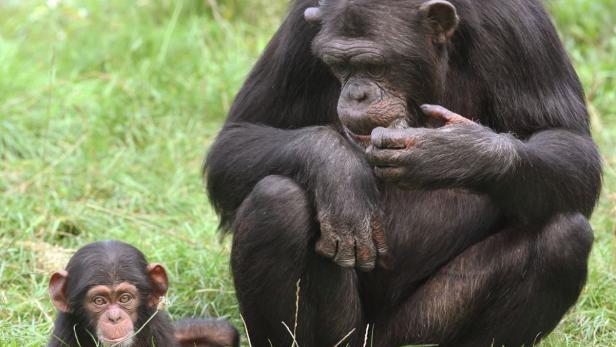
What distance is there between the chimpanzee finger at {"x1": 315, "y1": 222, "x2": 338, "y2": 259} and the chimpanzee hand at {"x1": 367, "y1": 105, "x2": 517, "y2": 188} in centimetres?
42

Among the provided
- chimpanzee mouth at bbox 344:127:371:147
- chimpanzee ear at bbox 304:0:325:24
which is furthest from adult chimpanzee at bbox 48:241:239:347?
chimpanzee ear at bbox 304:0:325:24

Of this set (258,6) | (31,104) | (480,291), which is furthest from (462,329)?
(258,6)

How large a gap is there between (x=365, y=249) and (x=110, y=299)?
4.98ft

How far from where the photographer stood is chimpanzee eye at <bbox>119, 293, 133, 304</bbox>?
6781mm

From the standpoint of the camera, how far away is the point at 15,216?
937 cm

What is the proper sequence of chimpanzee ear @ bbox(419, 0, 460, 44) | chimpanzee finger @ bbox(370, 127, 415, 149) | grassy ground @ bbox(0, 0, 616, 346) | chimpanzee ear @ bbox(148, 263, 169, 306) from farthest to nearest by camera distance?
grassy ground @ bbox(0, 0, 616, 346)
chimpanzee ear @ bbox(148, 263, 169, 306)
chimpanzee ear @ bbox(419, 0, 460, 44)
chimpanzee finger @ bbox(370, 127, 415, 149)

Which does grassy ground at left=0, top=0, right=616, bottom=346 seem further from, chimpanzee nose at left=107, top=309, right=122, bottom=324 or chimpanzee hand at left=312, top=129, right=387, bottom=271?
chimpanzee hand at left=312, top=129, right=387, bottom=271

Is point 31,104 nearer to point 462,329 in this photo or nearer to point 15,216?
point 15,216

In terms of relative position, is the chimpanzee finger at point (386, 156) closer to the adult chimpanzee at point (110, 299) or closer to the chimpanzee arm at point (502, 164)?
the chimpanzee arm at point (502, 164)

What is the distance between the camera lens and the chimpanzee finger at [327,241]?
6.50 metres

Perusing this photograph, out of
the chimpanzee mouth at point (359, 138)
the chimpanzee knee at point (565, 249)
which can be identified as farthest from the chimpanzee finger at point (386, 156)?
the chimpanzee knee at point (565, 249)

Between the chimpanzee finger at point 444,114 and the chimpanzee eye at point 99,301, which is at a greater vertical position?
the chimpanzee finger at point 444,114

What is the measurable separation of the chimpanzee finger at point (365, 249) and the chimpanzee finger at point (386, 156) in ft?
1.32

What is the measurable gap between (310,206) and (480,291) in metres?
1.19
